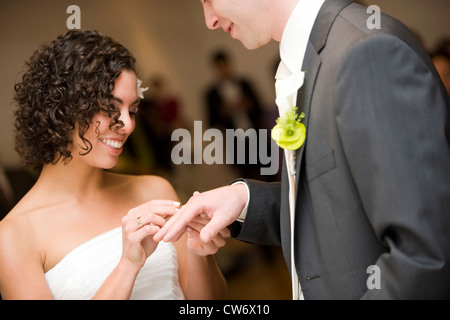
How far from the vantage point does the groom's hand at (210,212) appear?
4.65 ft

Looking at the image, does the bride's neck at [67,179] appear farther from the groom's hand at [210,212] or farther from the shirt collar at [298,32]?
the shirt collar at [298,32]

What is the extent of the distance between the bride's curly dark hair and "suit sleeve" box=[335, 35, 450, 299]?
901 mm

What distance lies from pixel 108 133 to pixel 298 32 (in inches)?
30.3

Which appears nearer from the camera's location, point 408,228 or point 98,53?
point 408,228

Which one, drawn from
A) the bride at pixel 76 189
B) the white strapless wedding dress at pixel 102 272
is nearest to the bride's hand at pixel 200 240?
the bride at pixel 76 189

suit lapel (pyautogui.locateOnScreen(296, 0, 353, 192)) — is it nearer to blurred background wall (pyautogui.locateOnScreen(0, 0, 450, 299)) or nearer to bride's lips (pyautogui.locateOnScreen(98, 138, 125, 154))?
bride's lips (pyautogui.locateOnScreen(98, 138, 125, 154))

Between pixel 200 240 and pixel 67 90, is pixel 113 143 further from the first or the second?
pixel 200 240

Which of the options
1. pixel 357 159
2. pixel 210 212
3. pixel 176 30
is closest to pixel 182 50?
pixel 176 30

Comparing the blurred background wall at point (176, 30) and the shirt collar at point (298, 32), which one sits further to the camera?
the blurred background wall at point (176, 30)

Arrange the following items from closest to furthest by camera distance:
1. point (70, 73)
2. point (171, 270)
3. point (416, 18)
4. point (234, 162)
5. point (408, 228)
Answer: point (408, 228), point (70, 73), point (171, 270), point (234, 162), point (416, 18)

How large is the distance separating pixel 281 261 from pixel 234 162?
1362mm
